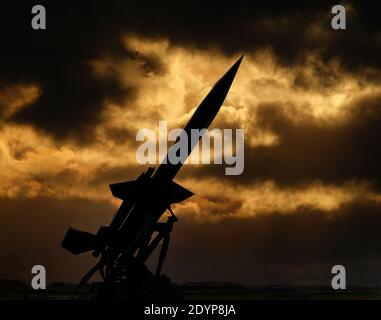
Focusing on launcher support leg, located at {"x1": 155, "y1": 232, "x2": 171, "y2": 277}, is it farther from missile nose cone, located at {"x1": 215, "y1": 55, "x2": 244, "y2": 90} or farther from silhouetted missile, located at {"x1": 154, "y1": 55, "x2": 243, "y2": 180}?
missile nose cone, located at {"x1": 215, "y1": 55, "x2": 244, "y2": 90}

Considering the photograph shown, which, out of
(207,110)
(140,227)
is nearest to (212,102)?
→ (207,110)

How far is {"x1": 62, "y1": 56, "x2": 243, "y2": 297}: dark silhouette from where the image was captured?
20.7 meters

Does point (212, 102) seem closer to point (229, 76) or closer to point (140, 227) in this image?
point (229, 76)

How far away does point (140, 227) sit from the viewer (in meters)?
22.2

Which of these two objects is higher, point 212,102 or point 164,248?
point 212,102

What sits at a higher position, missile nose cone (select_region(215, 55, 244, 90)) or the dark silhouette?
missile nose cone (select_region(215, 55, 244, 90))

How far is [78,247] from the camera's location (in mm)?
24297

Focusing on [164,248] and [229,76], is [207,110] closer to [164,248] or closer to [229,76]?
[229,76]

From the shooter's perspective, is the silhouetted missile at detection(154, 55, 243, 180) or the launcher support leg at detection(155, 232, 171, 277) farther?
the launcher support leg at detection(155, 232, 171, 277)

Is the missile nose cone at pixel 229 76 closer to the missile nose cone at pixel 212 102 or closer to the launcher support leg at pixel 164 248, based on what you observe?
the missile nose cone at pixel 212 102

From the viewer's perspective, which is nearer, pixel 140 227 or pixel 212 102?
pixel 212 102

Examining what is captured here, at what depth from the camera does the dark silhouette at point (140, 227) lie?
20734 millimetres

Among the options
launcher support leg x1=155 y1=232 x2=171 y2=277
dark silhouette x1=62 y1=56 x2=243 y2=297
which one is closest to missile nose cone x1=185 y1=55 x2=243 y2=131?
dark silhouette x1=62 y1=56 x2=243 y2=297
